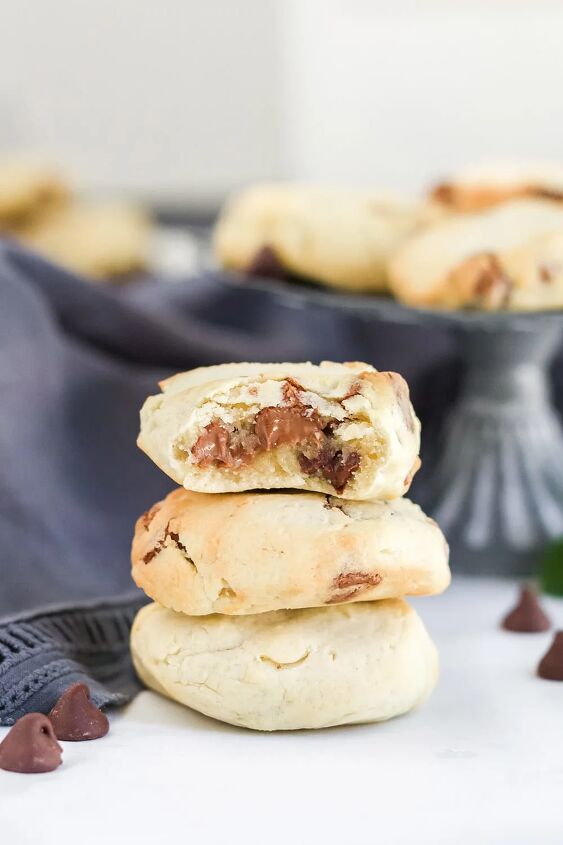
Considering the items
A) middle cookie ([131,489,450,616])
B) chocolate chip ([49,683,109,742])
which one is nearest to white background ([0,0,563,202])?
middle cookie ([131,489,450,616])

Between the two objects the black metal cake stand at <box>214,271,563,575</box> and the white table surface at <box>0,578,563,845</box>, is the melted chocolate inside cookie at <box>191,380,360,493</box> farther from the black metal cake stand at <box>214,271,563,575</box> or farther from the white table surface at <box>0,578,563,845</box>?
the black metal cake stand at <box>214,271,563,575</box>

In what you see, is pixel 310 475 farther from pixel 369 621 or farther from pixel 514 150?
pixel 514 150

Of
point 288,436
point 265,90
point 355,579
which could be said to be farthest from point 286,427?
point 265,90

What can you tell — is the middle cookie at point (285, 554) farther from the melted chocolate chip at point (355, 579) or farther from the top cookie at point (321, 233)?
the top cookie at point (321, 233)

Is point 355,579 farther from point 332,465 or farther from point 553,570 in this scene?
point 553,570

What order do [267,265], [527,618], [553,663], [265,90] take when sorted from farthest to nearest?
1. [265,90]
2. [267,265]
3. [527,618]
4. [553,663]

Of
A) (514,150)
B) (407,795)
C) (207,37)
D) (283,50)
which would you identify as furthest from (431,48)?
(407,795)
